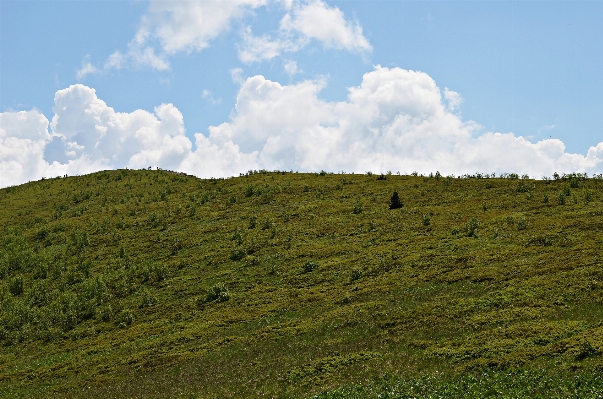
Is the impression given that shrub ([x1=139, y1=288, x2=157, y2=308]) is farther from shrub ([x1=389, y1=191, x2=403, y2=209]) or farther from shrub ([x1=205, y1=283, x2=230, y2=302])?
shrub ([x1=389, y1=191, x2=403, y2=209])

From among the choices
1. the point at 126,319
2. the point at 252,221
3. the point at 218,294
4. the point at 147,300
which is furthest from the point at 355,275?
the point at 252,221

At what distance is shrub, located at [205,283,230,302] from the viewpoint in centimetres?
4519

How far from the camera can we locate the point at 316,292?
140ft

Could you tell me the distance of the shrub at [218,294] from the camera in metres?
45.2

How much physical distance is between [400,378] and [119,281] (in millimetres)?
36508

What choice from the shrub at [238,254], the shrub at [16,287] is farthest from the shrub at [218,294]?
the shrub at [16,287]

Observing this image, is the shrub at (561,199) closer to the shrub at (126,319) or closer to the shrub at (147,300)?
the shrub at (147,300)

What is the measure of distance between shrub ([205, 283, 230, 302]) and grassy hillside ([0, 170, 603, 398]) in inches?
15.2

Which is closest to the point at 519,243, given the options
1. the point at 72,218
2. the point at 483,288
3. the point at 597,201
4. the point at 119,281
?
the point at 483,288

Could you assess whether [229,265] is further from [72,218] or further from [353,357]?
[72,218]

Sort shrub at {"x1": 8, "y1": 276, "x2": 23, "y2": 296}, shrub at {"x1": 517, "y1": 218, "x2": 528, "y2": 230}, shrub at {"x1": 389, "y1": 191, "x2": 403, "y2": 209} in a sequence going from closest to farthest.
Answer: shrub at {"x1": 517, "y1": 218, "x2": 528, "y2": 230} < shrub at {"x1": 8, "y1": 276, "x2": 23, "y2": 296} < shrub at {"x1": 389, "y1": 191, "x2": 403, "y2": 209}

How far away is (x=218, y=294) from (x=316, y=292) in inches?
363

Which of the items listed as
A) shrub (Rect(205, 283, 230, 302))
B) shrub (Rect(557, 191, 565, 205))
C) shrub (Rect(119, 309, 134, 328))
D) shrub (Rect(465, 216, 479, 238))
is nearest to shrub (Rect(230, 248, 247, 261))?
shrub (Rect(205, 283, 230, 302))

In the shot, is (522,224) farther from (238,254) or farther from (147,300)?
(147,300)
